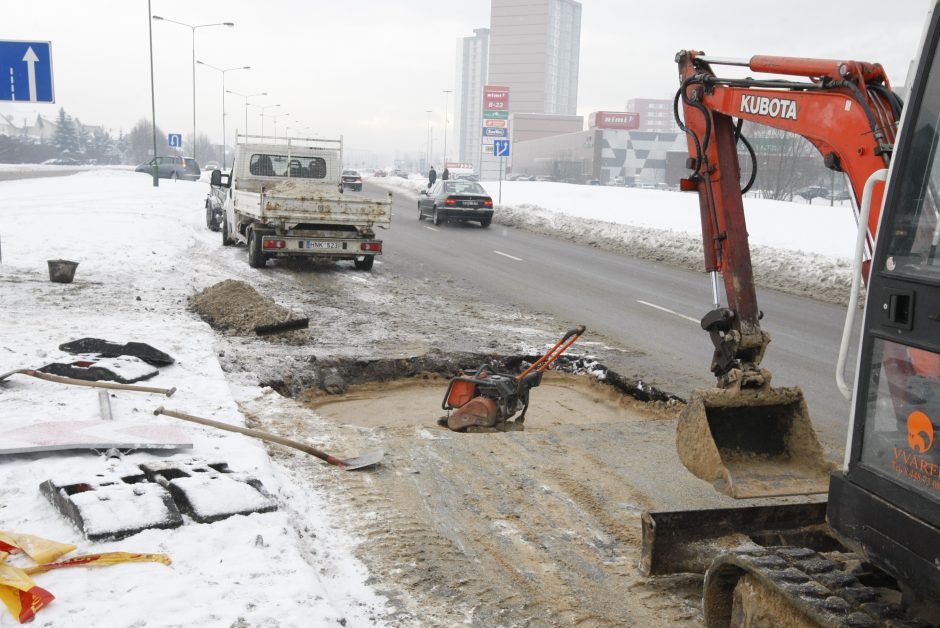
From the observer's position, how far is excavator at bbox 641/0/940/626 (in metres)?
2.61

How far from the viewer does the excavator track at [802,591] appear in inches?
101

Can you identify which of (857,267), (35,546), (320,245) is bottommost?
(35,546)

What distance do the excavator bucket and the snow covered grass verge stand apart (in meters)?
12.0

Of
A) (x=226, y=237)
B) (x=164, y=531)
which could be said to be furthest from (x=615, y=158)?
(x=164, y=531)

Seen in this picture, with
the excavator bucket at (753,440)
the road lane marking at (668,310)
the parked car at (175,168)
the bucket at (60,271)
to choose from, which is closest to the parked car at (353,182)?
the parked car at (175,168)

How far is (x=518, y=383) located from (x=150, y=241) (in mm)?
13043

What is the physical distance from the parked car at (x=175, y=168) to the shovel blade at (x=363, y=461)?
53.9m

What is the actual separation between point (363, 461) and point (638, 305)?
8662mm

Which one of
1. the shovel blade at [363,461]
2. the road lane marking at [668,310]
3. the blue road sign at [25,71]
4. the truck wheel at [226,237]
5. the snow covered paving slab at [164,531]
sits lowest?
the shovel blade at [363,461]

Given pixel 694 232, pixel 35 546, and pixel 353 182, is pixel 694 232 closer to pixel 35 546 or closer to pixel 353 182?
pixel 35 546

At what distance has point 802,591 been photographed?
2725 mm

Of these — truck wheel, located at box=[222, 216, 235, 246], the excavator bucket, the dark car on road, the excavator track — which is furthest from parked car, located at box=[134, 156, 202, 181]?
the excavator track

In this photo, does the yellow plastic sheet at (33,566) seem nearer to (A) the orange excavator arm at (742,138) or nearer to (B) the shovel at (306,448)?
(B) the shovel at (306,448)

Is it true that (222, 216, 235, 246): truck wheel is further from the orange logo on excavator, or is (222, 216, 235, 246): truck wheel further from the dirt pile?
the orange logo on excavator
